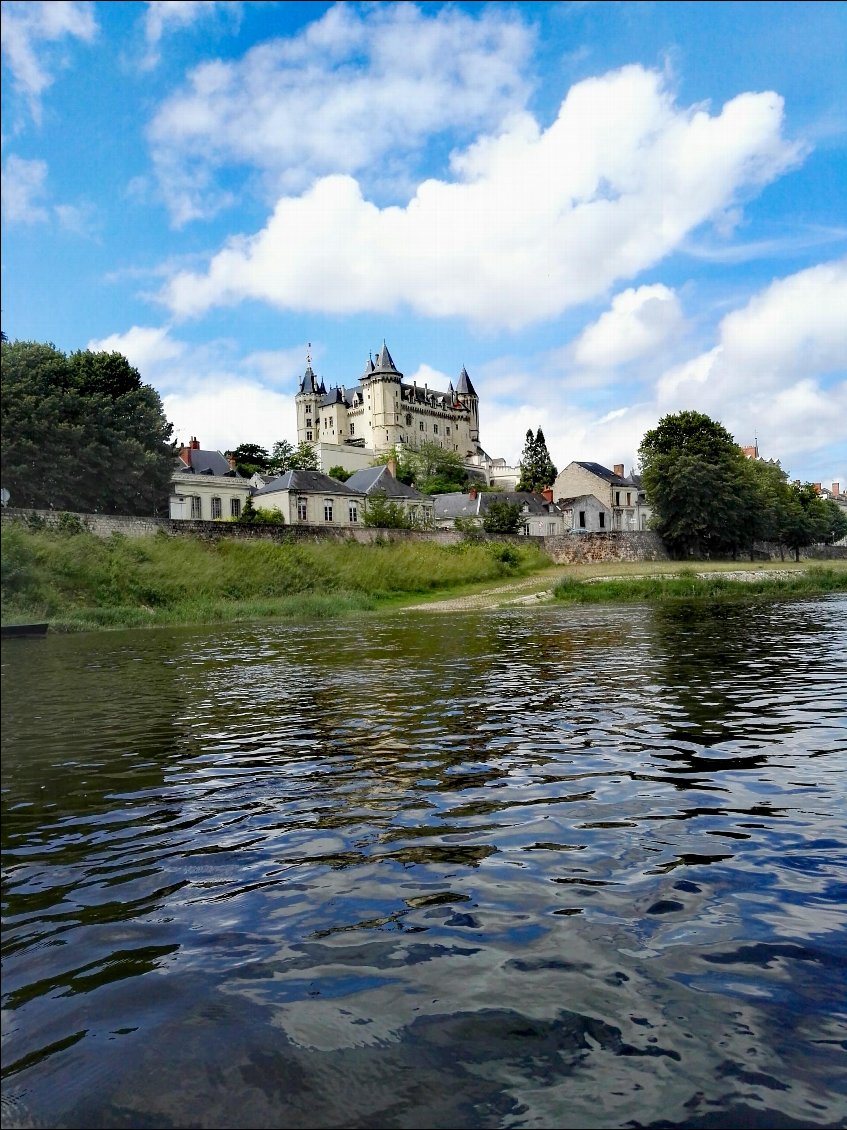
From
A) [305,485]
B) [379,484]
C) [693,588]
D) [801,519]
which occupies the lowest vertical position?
[693,588]

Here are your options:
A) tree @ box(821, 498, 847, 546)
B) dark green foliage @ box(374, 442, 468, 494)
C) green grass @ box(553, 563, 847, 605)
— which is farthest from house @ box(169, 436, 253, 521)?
tree @ box(821, 498, 847, 546)

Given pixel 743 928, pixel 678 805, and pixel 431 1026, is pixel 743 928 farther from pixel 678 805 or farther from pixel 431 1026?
pixel 678 805

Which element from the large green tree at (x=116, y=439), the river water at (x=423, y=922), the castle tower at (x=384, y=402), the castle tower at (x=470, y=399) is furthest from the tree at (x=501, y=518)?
the castle tower at (x=470, y=399)

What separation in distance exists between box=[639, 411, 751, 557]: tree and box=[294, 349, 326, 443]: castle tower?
10130cm

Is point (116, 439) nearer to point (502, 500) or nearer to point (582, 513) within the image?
point (502, 500)

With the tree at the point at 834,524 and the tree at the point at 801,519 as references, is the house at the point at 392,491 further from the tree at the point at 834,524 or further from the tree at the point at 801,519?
the tree at the point at 834,524

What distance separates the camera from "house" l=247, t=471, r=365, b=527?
72.6 meters

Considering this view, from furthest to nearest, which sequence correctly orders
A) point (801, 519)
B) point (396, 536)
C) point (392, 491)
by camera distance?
point (801, 519) → point (392, 491) → point (396, 536)

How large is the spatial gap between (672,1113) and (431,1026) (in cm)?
108

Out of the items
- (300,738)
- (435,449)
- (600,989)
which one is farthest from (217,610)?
(435,449)

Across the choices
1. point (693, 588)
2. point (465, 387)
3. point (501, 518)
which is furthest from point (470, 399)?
point (693, 588)

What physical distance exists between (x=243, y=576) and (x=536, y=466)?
296 ft

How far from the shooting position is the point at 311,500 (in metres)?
73.9

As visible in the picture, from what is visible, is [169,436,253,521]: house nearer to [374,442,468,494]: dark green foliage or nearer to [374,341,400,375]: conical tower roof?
[374,442,468,494]: dark green foliage
